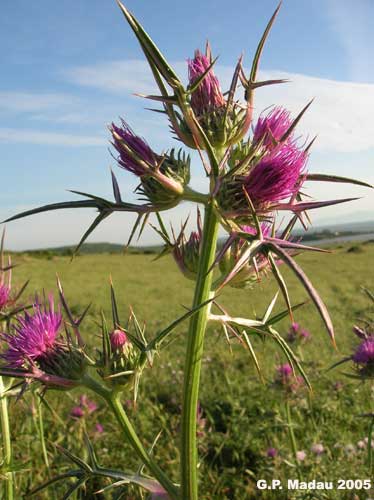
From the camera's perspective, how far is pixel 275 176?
1.45 metres

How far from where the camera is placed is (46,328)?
191 cm

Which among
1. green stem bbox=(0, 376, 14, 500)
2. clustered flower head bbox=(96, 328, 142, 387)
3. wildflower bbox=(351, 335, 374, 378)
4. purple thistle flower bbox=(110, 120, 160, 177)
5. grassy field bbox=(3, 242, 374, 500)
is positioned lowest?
grassy field bbox=(3, 242, 374, 500)

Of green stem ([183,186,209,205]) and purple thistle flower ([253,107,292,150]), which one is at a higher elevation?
purple thistle flower ([253,107,292,150])

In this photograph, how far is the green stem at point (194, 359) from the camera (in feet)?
5.14

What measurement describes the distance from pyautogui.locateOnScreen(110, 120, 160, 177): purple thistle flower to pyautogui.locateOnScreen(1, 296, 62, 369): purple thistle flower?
71 centimetres

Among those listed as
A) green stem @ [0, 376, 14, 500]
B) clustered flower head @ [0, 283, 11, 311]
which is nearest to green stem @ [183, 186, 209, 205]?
green stem @ [0, 376, 14, 500]

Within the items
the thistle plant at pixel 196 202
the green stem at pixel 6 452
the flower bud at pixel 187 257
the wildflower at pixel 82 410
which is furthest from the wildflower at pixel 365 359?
the wildflower at pixel 82 410

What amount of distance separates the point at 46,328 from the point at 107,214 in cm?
65

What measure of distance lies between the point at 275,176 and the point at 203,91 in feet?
1.74

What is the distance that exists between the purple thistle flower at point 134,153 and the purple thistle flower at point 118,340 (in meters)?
0.63

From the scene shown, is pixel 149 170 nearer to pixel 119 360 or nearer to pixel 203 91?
pixel 203 91

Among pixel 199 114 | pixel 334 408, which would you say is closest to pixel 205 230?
pixel 199 114

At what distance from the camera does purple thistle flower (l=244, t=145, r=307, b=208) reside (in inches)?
56.8

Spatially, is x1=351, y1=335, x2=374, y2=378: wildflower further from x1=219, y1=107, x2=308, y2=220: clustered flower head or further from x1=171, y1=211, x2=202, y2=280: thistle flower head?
x1=219, y1=107, x2=308, y2=220: clustered flower head
